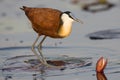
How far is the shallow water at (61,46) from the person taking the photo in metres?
9.17

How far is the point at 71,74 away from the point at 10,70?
3.42 feet

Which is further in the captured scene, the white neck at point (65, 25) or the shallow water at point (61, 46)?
the white neck at point (65, 25)

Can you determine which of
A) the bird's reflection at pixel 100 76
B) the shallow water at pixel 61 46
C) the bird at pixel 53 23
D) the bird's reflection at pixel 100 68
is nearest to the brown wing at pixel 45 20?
the bird at pixel 53 23

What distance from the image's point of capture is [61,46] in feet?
36.0

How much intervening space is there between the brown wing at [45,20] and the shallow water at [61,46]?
592 mm

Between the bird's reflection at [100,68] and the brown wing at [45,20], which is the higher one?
the brown wing at [45,20]

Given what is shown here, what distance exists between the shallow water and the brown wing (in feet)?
1.94

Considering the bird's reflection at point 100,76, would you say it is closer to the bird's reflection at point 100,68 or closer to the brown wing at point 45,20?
the bird's reflection at point 100,68

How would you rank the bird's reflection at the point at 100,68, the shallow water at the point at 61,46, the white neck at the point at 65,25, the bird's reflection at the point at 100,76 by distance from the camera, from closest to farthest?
the bird's reflection at the point at 100,76, the bird's reflection at the point at 100,68, the shallow water at the point at 61,46, the white neck at the point at 65,25

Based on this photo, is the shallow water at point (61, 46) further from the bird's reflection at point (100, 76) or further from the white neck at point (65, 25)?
the white neck at point (65, 25)

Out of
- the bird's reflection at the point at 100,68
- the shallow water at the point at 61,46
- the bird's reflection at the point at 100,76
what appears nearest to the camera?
the bird's reflection at the point at 100,76

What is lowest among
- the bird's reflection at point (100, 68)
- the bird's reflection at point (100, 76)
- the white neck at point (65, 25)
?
the bird's reflection at point (100, 76)

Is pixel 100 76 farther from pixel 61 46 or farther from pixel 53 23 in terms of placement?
pixel 61 46

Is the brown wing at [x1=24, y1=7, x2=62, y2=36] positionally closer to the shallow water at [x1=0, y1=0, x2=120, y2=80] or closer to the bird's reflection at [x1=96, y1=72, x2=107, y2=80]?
the shallow water at [x1=0, y1=0, x2=120, y2=80]
